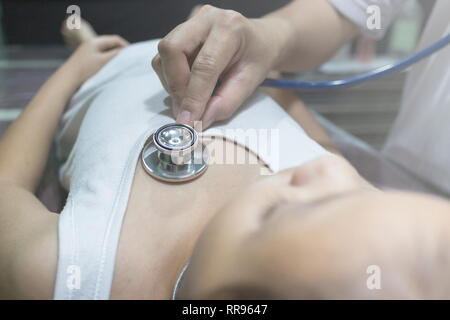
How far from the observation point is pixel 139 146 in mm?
589

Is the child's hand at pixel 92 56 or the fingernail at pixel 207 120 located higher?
the fingernail at pixel 207 120

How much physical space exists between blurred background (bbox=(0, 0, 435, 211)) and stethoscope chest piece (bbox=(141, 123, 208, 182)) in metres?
0.19

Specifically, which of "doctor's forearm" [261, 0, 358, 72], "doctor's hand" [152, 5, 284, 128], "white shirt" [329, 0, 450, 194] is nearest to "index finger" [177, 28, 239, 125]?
"doctor's hand" [152, 5, 284, 128]

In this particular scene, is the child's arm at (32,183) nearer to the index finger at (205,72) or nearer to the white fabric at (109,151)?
the white fabric at (109,151)

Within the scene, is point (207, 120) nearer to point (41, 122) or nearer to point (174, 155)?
point (174, 155)

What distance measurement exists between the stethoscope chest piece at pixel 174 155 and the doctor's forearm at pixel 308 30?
312mm

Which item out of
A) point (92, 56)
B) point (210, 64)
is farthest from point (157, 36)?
point (210, 64)

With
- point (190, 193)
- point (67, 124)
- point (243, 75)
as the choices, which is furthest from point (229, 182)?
point (67, 124)

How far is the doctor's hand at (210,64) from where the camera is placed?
610mm

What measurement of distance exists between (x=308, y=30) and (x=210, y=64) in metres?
0.35

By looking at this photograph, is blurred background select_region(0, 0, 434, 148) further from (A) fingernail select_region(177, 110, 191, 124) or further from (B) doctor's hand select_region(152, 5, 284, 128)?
(A) fingernail select_region(177, 110, 191, 124)

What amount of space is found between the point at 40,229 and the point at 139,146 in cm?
16

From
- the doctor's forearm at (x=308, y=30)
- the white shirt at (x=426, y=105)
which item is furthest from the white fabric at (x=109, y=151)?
the white shirt at (x=426, y=105)

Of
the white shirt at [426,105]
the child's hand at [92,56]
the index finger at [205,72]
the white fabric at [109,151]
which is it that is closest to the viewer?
the white fabric at [109,151]
